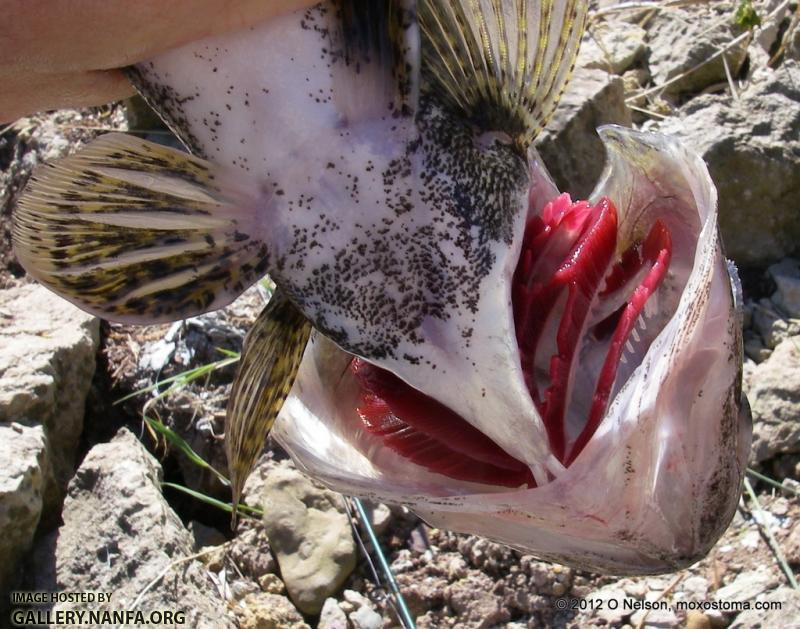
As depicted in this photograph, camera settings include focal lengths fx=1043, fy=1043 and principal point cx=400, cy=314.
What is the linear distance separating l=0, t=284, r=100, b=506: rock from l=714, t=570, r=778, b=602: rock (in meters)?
1.86

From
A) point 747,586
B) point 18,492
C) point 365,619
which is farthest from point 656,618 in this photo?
point 18,492

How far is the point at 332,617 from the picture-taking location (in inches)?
111

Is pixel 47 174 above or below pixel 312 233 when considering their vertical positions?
above

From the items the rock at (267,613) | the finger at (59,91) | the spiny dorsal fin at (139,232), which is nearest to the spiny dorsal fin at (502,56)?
the spiny dorsal fin at (139,232)

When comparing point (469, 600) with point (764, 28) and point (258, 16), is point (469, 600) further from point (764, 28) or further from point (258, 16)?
point (764, 28)

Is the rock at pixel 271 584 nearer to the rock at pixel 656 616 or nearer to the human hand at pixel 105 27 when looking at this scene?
the rock at pixel 656 616

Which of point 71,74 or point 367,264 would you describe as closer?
point 367,264

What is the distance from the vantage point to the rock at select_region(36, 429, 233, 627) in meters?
2.67

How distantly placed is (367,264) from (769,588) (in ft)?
4.91

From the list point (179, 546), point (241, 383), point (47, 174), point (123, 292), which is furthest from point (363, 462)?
point (179, 546)

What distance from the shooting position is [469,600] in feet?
9.12

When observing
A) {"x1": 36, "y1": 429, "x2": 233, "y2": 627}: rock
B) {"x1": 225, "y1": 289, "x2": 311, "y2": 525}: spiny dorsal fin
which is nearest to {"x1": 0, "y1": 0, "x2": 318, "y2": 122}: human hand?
{"x1": 225, "y1": 289, "x2": 311, "y2": 525}: spiny dorsal fin

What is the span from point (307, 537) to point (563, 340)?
1473mm

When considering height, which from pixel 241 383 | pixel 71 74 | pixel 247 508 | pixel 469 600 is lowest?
pixel 469 600
